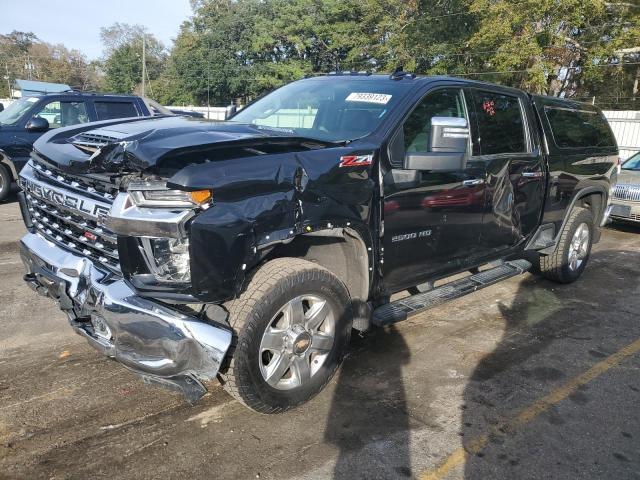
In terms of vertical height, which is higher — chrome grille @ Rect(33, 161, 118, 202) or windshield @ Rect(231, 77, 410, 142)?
windshield @ Rect(231, 77, 410, 142)

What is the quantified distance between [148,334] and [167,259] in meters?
0.39

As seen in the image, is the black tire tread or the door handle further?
the black tire tread

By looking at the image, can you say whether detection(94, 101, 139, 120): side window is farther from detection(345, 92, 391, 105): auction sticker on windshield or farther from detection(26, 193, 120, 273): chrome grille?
detection(345, 92, 391, 105): auction sticker on windshield

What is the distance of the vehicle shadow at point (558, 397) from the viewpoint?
2873 millimetres

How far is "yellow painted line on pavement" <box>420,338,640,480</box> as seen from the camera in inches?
110

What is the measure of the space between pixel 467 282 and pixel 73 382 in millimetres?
3118

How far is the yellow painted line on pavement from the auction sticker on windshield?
224cm

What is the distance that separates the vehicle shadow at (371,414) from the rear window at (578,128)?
2.75m

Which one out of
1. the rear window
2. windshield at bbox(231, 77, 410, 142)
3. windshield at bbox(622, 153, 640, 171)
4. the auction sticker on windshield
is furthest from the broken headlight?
windshield at bbox(622, 153, 640, 171)

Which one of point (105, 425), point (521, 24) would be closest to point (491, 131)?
point (105, 425)

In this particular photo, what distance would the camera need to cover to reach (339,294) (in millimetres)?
3273

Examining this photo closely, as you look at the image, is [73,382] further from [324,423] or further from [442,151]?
[442,151]

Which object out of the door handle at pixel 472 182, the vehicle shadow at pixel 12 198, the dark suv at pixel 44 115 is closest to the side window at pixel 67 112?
the dark suv at pixel 44 115

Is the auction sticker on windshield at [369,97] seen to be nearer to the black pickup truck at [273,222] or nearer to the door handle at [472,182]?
the black pickup truck at [273,222]
